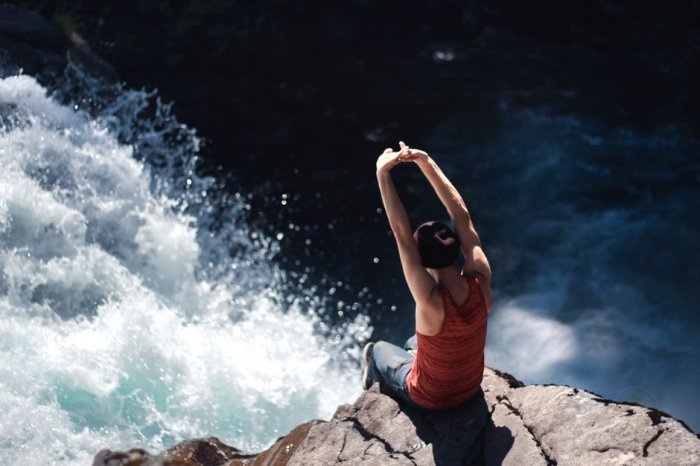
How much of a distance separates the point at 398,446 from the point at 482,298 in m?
0.96

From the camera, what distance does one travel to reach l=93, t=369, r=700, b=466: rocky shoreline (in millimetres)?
4195

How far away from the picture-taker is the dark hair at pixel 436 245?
170 inches

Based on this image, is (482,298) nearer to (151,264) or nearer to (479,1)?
(151,264)

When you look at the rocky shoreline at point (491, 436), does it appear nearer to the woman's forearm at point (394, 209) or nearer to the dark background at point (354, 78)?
the woman's forearm at point (394, 209)

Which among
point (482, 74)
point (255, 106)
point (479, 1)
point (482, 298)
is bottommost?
point (482, 298)

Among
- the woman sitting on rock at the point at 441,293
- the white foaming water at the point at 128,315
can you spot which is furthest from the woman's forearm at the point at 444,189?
the white foaming water at the point at 128,315

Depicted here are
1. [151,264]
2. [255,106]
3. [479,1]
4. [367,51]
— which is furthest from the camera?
[479,1]

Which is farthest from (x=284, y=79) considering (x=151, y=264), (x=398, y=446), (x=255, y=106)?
(x=398, y=446)

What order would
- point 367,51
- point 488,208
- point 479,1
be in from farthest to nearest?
point 479,1
point 367,51
point 488,208

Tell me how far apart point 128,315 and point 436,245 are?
4029 mm

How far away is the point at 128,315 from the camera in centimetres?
755

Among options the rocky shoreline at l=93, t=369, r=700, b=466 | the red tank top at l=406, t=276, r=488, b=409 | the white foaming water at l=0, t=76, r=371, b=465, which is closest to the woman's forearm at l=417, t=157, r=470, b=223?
the red tank top at l=406, t=276, r=488, b=409

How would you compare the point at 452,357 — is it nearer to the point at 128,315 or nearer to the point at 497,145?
the point at 128,315

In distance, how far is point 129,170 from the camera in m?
9.39
